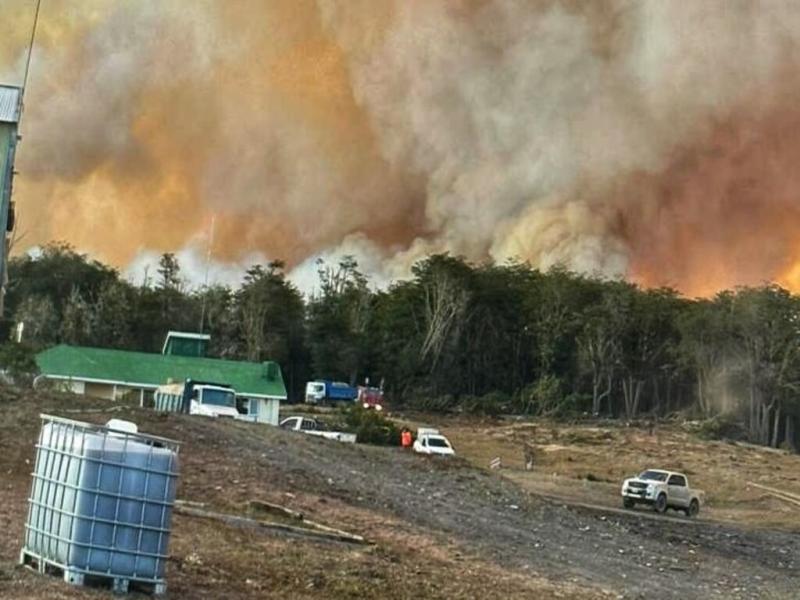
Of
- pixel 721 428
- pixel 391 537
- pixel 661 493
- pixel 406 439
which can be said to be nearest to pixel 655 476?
pixel 661 493

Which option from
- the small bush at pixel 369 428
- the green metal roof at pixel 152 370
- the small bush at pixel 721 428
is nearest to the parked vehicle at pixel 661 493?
the small bush at pixel 369 428

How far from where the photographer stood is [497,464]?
170 ft

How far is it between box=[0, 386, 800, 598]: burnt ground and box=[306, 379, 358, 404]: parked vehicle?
43.0m

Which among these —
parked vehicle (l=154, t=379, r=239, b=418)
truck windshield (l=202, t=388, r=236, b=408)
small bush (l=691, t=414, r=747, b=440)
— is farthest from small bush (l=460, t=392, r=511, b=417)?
truck windshield (l=202, t=388, r=236, b=408)

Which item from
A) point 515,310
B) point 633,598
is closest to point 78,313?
point 515,310

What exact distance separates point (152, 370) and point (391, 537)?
153 ft

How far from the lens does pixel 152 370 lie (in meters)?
65.2

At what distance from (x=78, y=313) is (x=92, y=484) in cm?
8024

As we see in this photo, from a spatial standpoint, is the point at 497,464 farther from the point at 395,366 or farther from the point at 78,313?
the point at 78,313

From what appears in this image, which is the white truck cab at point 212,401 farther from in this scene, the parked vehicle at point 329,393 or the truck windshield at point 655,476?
the parked vehicle at point 329,393

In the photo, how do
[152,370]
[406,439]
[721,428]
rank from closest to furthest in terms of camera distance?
[406,439]
[152,370]
[721,428]

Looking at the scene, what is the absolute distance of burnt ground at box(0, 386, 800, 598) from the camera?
49.2 feet

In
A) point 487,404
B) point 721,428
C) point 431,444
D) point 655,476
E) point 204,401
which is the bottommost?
point 655,476

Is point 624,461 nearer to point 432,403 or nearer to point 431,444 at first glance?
point 431,444
